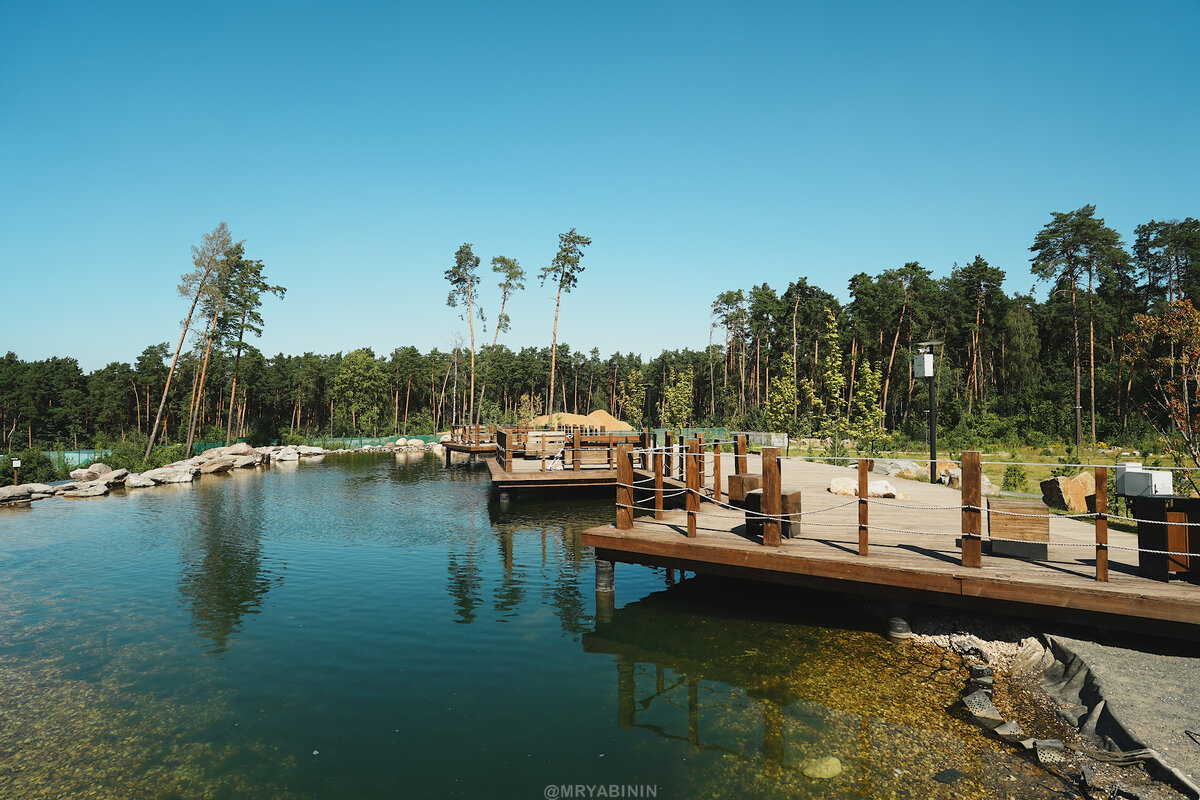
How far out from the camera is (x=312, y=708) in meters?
6.82

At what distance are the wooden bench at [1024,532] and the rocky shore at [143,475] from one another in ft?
103

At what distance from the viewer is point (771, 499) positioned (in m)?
8.50

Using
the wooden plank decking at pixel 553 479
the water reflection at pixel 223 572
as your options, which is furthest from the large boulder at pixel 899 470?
the water reflection at pixel 223 572

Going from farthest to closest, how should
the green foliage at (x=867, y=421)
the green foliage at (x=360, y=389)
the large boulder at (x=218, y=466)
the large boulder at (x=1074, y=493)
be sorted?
the green foliage at (x=360, y=389) → the large boulder at (x=218, y=466) → the green foliage at (x=867, y=421) → the large boulder at (x=1074, y=493)

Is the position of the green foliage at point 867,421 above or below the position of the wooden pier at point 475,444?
above

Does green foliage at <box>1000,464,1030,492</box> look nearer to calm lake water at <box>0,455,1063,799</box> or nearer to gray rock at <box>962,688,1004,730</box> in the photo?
calm lake water at <box>0,455,1063,799</box>

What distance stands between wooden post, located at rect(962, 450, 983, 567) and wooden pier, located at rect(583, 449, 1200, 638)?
13 millimetres

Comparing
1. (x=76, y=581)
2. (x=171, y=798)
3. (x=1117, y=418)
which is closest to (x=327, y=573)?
(x=76, y=581)

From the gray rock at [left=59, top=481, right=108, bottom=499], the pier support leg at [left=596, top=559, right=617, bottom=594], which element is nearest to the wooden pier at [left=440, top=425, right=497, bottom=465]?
the gray rock at [left=59, top=481, right=108, bottom=499]

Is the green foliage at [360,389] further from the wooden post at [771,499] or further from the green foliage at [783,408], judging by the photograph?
the wooden post at [771,499]

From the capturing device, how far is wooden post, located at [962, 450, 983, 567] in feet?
23.1

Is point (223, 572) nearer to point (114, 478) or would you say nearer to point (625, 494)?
point (625, 494)

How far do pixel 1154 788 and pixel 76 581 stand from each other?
1706cm

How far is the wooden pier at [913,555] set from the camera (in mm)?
6336
